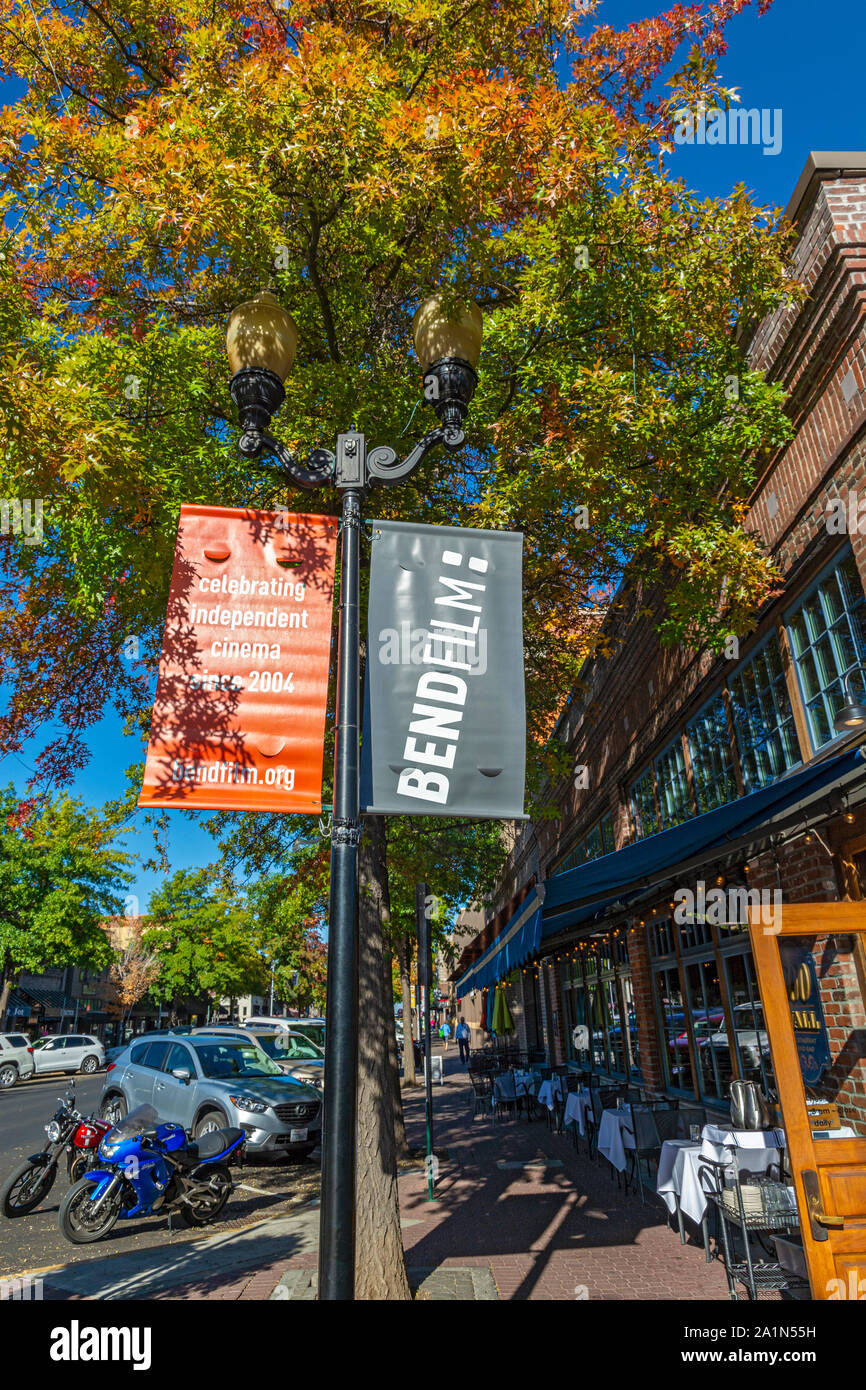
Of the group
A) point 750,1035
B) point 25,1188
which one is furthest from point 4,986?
point 750,1035

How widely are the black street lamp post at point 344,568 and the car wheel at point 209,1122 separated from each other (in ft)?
31.8

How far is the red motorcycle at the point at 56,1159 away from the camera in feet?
27.3

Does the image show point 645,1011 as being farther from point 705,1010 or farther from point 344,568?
point 344,568

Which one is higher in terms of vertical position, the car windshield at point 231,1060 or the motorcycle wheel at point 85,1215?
the car windshield at point 231,1060

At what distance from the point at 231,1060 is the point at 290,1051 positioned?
550cm

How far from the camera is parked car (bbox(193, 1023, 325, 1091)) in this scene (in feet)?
53.7

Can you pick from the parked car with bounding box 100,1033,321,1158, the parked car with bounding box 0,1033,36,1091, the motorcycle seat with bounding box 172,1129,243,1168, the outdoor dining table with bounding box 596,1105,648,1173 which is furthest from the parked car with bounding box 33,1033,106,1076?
the outdoor dining table with bounding box 596,1105,648,1173

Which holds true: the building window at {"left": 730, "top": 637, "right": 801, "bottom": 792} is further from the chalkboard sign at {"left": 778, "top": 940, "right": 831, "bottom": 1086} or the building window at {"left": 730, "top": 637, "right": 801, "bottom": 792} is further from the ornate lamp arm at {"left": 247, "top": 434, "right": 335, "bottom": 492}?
the ornate lamp arm at {"left": 247, "top": 434, "right": 335, "bottom": 492}

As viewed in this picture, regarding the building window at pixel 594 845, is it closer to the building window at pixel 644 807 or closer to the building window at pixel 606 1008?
the building window at pixel 644 807

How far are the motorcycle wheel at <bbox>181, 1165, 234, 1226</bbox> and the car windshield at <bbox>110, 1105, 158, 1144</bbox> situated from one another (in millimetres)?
821

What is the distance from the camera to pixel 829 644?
694 cm

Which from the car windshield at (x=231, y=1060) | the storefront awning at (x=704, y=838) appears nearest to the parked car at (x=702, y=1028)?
the storefront awning at (x=704, y=838)
